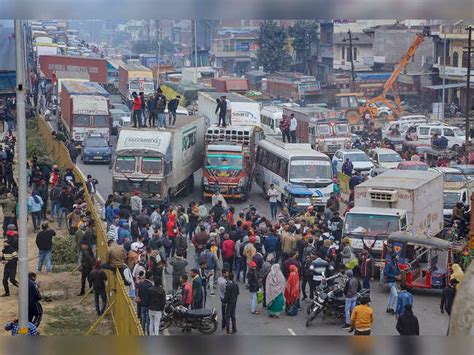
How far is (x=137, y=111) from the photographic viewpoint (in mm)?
30609

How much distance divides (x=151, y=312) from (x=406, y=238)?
6.80 metres

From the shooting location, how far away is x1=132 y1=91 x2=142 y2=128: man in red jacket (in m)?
30.4

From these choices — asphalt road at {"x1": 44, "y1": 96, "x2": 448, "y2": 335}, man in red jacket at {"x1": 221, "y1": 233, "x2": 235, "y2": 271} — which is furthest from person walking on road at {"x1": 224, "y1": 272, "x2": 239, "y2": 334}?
man in red jacket at {"x1": 221, "y1": 233, "x2": 235, "y2": 271}

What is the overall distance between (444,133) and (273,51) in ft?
163

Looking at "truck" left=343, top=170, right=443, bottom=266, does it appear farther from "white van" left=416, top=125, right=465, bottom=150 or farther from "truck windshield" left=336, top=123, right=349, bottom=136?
"white van" left=416, top=125, right=465, bottom=150

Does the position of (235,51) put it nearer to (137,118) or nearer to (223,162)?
(223,162)

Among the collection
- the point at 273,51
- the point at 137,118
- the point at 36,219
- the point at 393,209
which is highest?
the point at 137,118

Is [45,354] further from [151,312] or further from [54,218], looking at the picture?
[54,218]

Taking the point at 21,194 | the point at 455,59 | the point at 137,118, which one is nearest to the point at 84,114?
the point at 137,118

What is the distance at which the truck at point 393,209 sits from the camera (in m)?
21.5

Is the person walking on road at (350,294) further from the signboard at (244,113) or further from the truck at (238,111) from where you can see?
the signboard at (244,113)

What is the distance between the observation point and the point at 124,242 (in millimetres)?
19172
